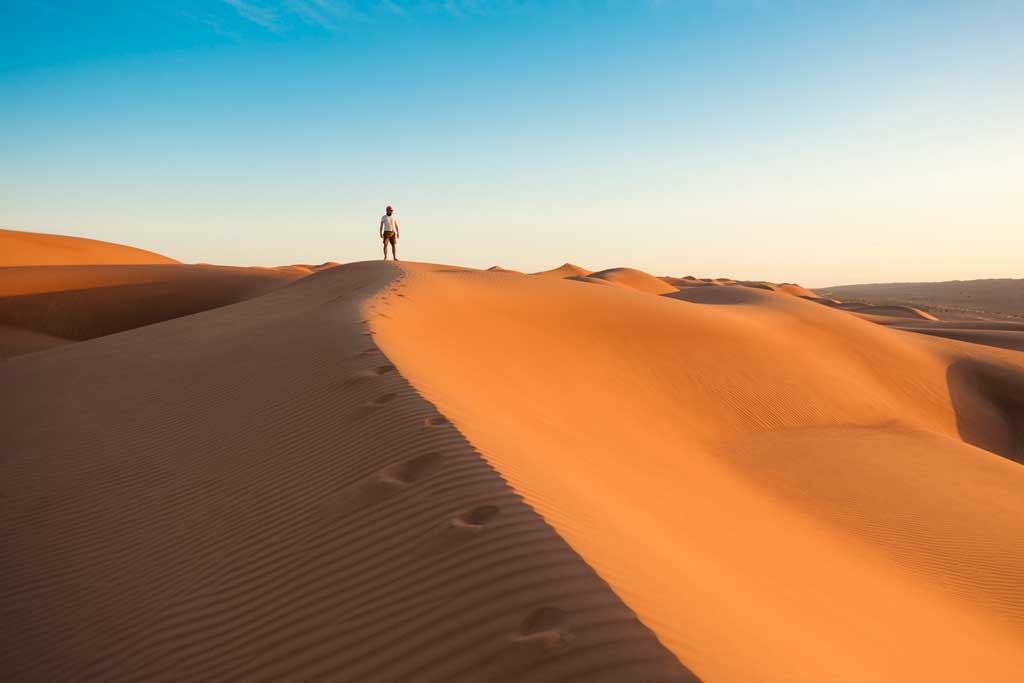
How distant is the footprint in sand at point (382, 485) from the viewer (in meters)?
3.68

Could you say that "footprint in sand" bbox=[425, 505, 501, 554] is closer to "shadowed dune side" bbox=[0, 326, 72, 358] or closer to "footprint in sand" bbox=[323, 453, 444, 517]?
"footprint in sand" bbox=[323, 453, 444, 517]

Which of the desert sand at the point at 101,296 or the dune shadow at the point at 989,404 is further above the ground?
the desert sand at the point at 101,296

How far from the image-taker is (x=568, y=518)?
3266 millimetres

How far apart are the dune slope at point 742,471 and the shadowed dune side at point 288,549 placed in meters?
0.30

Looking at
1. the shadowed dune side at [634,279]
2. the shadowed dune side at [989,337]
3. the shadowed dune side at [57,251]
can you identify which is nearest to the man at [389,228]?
the shadowed dune side at [989,337]

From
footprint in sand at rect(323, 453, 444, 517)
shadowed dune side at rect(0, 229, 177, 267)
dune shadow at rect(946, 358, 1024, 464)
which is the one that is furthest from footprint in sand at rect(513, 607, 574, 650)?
shadowed dune side at rect(0, 229, 177, 267)

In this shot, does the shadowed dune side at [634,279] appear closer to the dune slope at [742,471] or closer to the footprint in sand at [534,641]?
the dune slope at [742,471]

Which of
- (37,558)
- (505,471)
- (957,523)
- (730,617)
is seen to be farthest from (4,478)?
(957,523)

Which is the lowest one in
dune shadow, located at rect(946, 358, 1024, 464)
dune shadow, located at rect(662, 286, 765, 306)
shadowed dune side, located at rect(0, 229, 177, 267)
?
dune shadow, located at rect(946, 358, 1024, 464)

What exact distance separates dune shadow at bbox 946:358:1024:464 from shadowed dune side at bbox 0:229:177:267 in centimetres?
4190

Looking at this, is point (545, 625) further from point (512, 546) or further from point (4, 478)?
point (4, 478)

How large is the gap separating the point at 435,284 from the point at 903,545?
379 inches

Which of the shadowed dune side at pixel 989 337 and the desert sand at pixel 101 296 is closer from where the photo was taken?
the desert sand at pixel 101 296

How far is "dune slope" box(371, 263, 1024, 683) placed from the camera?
11.0 feet
